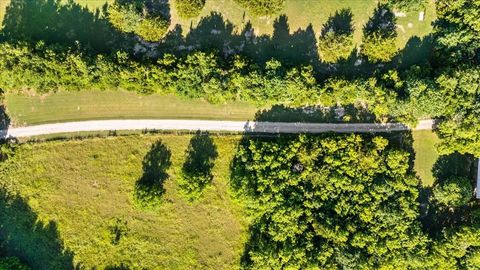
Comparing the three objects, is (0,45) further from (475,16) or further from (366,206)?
(475,16)

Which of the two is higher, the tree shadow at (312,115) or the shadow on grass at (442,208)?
the tree shadow at (312,115)

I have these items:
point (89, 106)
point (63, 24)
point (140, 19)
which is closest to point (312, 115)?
point (140, 19)

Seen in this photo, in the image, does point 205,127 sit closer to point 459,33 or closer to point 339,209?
point 339,209

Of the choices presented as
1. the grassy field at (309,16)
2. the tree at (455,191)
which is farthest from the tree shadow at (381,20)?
the tree at (455,191)

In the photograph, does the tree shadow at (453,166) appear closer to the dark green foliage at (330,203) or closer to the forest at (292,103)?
the forest at (292,103)

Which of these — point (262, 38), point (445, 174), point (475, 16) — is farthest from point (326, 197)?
point (475, 16)
